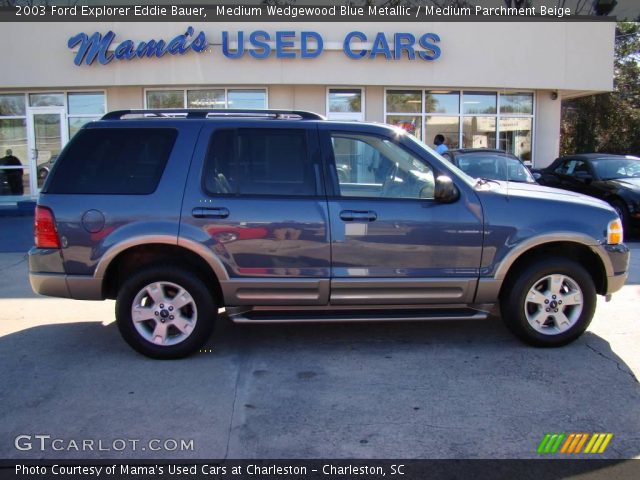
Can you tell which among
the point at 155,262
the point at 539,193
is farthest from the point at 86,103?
the point at 539,193

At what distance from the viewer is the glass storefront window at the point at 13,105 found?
16156 mm

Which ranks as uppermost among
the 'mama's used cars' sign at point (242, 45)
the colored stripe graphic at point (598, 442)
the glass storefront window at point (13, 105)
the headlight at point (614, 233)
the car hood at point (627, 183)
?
the 'mama's used cars' sign at point (242, 45)

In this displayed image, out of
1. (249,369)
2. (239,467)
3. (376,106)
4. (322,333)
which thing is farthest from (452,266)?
(376,106)

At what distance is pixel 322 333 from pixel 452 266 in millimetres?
1446

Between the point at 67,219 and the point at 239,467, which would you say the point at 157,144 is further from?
the point at 239,467

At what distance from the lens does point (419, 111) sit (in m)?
16.4

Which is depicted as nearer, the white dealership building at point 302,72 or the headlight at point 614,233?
the headlight at point 614,233

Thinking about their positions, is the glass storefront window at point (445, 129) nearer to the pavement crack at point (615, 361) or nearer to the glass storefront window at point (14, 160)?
the glass storefront window at point (14, 160)

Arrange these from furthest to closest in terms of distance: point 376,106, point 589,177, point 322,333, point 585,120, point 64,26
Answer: point 585,120 < point 376,106 < point 64,26 < point 589,177 < point 322,333

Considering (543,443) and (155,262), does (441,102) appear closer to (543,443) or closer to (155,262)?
(155,262)

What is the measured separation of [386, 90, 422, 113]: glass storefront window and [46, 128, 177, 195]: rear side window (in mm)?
12336

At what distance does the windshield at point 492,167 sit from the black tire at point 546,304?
17.6ft

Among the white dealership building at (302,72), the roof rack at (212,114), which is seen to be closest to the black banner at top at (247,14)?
the white dealership building at (302,72)

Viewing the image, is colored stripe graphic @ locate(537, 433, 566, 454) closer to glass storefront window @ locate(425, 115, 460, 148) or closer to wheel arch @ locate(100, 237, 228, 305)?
wheel arch @ locate(100, 237, 228, 305)
